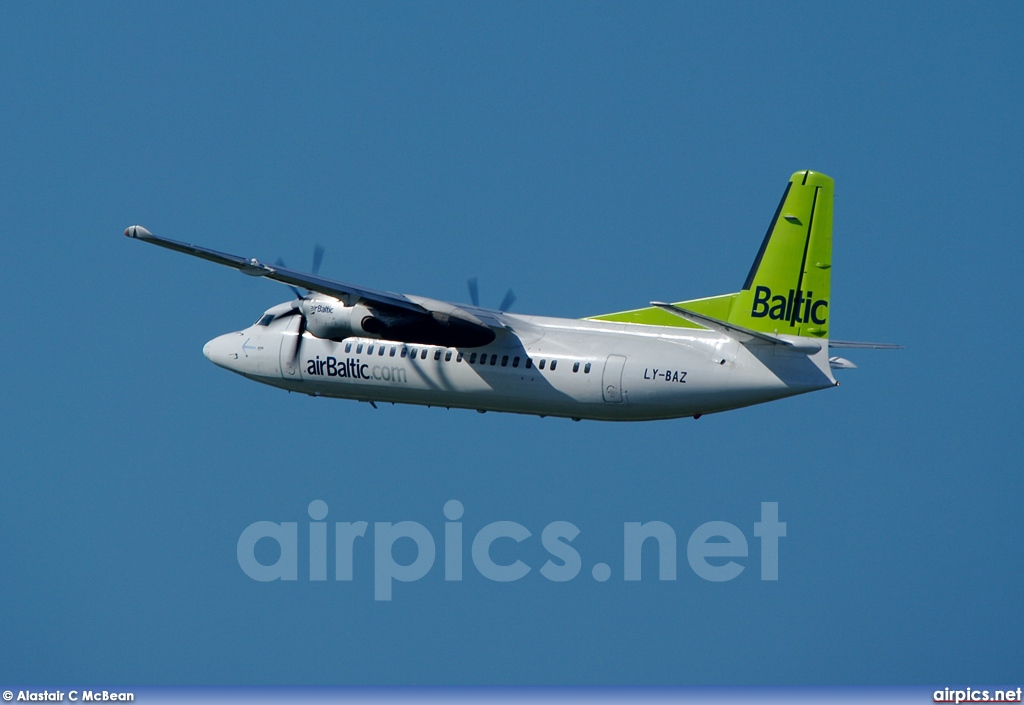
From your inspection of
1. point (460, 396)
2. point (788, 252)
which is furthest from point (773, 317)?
point (460, 396)

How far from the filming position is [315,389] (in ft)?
117

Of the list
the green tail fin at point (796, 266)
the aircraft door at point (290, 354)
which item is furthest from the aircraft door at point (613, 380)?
the aircraft door at point (290, 354)

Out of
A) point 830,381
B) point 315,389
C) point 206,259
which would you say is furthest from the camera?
point 315,389

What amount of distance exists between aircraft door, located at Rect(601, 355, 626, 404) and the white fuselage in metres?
0.02

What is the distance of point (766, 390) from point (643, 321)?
3.64 m

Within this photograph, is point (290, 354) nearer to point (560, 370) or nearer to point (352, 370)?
point (352, 370)

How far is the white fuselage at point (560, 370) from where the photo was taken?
30.6m

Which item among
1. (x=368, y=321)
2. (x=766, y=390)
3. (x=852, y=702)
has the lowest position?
(x=852, y=702)

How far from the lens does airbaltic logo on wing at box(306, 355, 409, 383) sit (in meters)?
34.0

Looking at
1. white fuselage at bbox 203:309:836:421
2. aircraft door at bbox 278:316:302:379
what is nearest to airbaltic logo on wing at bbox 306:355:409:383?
white fuselage at bbox 203:309:836:421

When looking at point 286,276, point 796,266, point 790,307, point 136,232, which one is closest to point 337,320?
point 286,276

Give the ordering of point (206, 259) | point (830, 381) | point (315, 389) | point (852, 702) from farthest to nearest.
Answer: point (315, 389)
point (206, 259)
point (830, 381)
point (852, 702)

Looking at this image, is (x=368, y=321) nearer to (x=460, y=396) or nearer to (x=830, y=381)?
(x=460, y=396)

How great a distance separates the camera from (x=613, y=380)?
103 ft
